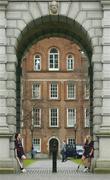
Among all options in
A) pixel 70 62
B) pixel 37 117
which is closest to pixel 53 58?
pixel 70 62

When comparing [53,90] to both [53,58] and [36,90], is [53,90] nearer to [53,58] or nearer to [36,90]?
[36,90]

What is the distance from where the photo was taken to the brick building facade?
7900 cm

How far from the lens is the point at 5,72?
2909 centimetres

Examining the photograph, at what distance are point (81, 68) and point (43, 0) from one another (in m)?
51.0

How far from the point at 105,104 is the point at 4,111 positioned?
418 cm

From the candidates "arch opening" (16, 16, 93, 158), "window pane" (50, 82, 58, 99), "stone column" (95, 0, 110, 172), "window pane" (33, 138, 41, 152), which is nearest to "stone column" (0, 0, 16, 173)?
"arch opening" (16, 16, 93, 158)

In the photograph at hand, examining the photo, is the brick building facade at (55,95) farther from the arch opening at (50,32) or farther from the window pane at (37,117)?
the arch opening at (50,32)

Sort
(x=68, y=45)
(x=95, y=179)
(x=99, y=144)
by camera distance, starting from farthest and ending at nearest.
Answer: (x=68, y=45) → (x=99, y=144) → (x=95, y=179)

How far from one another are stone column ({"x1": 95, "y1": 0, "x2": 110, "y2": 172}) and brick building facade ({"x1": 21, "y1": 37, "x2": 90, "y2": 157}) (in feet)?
163

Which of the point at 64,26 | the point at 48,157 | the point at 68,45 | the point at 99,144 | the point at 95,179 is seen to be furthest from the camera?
the point at 68,45

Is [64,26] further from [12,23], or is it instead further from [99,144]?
[99,144]

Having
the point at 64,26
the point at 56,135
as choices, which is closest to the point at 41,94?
the point at 56,135

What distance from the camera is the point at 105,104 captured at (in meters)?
28.8

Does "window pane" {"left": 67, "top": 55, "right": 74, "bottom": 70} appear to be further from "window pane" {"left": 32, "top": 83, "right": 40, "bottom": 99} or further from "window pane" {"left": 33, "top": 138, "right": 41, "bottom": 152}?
"window pane" {"left": 33, "top": 138, "right": 41, "bottom": 152}
